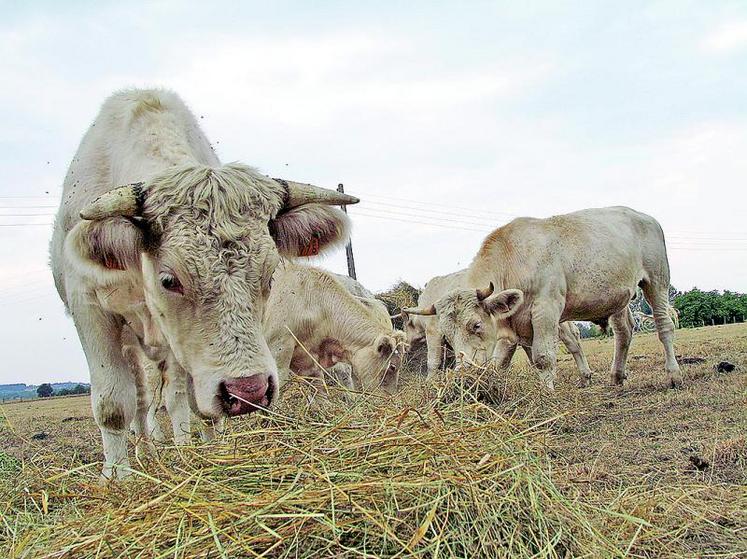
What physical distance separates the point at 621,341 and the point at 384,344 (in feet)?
15.1

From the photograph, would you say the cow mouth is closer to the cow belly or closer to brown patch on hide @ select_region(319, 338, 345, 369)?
brown patch on hide @ select_region(319, 338, 345, 369)

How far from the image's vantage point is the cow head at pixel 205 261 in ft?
10.7

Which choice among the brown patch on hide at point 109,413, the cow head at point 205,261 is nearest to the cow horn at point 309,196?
the cow head at point 205,261

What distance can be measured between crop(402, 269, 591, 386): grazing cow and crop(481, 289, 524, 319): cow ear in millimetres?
697

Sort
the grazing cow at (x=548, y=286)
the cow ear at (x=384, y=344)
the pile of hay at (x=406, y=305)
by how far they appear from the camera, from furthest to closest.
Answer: the pile of hay at (x=406, y=305) → the grazing cow at (x=548, y=286) → the cow ear at (x=384, y=344)

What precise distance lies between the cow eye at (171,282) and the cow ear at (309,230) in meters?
0.69

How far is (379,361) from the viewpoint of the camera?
8.35m

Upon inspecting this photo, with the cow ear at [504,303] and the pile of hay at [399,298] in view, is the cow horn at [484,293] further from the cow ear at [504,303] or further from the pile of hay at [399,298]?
the pile of hay at [399,298]

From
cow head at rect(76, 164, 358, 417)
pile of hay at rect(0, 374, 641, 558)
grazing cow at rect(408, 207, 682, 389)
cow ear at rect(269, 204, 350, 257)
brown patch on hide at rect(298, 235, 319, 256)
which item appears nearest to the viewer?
pile of hay at rect(0, 374, 641, 558)

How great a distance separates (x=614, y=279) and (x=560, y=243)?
3.41ft

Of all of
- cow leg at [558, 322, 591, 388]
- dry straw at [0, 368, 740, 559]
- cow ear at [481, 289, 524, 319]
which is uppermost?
dry straw at [0, 368, 740, 559]

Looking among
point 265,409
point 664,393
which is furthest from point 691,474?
point 664,393

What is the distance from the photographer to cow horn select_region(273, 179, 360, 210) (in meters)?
4.02

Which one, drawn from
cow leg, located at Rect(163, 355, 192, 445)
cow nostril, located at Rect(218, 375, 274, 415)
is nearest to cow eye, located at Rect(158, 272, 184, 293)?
cow nostril, located at Rect(218, 375, 274, 415)
